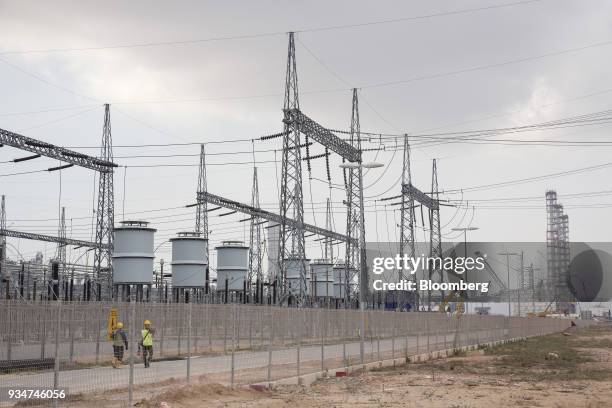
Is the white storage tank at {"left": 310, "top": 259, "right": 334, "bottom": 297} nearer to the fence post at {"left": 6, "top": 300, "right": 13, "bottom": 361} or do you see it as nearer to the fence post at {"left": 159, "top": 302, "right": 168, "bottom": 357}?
the fence post at {"left": 159, "top": 302, "right": 168, "bottom": 357}

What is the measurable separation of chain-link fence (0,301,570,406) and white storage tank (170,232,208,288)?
1739 cm

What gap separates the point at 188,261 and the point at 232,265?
39.5ft

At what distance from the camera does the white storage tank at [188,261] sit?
167ft

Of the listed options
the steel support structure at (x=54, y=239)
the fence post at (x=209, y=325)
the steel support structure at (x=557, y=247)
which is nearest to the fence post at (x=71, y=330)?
the fence post at (x=209, y=325)

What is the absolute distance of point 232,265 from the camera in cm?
6306

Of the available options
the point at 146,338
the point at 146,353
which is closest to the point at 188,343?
the point at 146,353

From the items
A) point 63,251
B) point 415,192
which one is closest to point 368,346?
point 415,192

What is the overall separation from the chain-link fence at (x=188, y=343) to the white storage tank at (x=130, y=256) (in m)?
13.5

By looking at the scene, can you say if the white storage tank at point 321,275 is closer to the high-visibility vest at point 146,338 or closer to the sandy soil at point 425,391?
the sandy soil at point 425,391

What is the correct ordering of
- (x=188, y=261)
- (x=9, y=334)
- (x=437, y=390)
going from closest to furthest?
(x=9, y=334), (x=437, y=390), (x=188, y=261)

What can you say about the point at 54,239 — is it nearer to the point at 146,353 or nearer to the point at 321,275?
the point at 321,275

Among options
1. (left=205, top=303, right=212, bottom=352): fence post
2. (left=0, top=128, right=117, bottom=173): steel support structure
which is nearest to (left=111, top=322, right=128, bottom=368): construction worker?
(left=205, top=303, right=212, bottom=352): fence post

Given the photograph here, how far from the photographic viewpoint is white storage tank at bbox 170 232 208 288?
167 feet

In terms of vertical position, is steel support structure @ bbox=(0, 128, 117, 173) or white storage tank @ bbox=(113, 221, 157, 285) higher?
steel support structure @ bbox=(0, 128, 117, 173)
